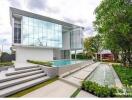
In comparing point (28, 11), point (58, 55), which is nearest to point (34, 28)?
point (28, 11)

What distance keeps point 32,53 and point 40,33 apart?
422cm

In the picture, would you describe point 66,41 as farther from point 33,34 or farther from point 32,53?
point 32,53

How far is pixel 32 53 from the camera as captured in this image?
95.4 ft

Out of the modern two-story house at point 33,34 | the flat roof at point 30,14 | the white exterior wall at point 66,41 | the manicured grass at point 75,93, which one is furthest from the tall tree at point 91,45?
the manicured grass at point 75,93

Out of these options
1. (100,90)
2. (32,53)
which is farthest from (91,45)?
(100,90)

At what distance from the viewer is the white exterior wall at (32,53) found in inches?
1091

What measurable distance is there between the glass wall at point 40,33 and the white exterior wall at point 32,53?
47.1 inches

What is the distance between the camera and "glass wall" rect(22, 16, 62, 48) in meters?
27.9

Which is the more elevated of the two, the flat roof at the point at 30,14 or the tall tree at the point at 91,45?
the flat roof at the point at 30,14

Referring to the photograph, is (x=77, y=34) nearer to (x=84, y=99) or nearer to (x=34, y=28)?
(x=34, y=28)

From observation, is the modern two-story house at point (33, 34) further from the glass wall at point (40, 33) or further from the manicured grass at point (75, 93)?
the manicured grass at point (75, 93)

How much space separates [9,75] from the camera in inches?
383

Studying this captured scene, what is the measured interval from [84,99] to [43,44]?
80.2 feet

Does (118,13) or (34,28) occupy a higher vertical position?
(34,28)
